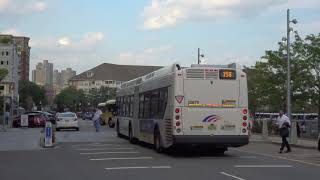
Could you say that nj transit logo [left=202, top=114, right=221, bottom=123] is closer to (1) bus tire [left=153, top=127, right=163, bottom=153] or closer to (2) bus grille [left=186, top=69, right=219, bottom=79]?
(2) bus grille [left=186, top=69, right=219, bottom=79]

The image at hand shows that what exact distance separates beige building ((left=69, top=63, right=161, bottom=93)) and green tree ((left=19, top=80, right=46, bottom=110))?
33396mm

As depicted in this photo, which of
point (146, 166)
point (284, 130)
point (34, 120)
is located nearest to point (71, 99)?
point (34, 120)

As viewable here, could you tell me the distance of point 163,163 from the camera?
18.0 meters

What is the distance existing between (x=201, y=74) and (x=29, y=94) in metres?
135

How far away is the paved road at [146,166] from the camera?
14.6 metres

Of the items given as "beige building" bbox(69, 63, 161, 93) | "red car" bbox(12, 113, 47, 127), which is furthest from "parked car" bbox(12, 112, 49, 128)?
"beige building" bbox(69, 63, 161, 93)

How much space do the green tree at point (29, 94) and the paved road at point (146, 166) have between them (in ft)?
414

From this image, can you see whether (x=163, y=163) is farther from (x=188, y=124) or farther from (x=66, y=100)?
(x=66, y=100)

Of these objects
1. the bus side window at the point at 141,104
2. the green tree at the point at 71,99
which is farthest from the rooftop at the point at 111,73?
the bus side window at the point at 141,104

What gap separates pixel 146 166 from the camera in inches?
666

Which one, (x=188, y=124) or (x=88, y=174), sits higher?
(x=188, y=124)

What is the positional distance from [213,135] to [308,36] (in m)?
31.9

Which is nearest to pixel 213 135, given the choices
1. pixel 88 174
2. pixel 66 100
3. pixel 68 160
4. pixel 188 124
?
pixel 188 124

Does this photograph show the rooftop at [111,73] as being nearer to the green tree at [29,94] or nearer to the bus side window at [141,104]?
the green tree at [29,94]
